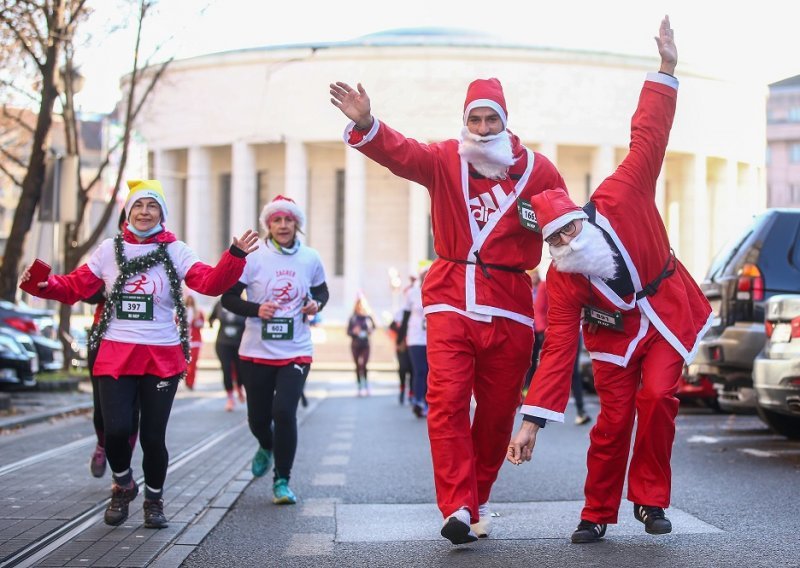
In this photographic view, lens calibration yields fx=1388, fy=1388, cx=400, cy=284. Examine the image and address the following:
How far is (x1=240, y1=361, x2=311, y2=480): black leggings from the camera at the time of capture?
866cm

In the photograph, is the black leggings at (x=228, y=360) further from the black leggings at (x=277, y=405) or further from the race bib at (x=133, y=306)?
the race bib at (x=133, y=306)

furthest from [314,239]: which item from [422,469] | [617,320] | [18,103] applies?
[617,320]

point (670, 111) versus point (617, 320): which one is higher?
point (670, 111)

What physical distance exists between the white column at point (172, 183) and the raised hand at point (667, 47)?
61.7m

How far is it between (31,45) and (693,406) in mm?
11819

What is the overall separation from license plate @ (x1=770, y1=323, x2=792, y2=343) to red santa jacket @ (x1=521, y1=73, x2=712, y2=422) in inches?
168

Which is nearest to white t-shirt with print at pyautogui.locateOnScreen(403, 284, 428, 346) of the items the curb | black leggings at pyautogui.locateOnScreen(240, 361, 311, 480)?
the curb

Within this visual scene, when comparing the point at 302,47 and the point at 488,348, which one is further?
the point at 302,47

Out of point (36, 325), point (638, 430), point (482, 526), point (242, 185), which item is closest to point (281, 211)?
point (482, 526)

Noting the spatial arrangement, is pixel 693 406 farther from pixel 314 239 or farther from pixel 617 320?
pixel 314 239

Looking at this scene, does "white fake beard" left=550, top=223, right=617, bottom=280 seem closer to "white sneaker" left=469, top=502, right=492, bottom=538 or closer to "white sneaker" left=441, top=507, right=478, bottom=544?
"white sneaker" left=441, top=507, right=478, bottom=544

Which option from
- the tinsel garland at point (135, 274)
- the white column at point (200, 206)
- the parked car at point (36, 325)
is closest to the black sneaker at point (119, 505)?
the tinsel garland at point (135, 274)

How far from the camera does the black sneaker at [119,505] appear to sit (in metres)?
7.50

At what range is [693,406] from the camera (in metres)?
19.3
